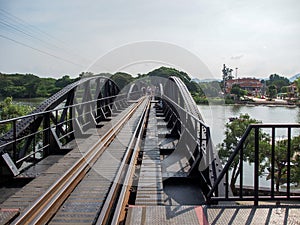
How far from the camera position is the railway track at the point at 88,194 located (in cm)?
329

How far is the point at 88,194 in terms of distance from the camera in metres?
4.15

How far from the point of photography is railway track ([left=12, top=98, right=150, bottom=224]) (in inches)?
130

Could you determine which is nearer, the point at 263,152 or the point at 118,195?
the point at 118,195

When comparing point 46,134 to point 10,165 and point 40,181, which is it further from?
point 40,181

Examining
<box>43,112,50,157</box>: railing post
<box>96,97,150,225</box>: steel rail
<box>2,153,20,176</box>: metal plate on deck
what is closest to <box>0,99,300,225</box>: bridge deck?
<box>96,97,150,225</box>: steel rail

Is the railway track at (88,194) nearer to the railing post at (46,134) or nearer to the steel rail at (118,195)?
the steel rail at (118,195)

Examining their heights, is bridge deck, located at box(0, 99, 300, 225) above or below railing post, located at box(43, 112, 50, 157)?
below

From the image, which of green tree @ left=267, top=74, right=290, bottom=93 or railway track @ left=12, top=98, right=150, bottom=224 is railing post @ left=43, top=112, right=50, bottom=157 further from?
green tree @ left=267, top=74, right=290, bottom=93

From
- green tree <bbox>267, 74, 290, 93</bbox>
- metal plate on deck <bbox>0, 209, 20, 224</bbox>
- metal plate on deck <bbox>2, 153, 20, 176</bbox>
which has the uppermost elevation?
green tree <bbox>267, 74, 290, 93</bbox>

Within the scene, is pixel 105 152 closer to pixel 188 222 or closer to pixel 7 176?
pixel 7 176

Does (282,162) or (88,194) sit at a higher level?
(88,194)

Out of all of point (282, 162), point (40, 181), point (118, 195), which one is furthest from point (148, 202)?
point (282, 162)

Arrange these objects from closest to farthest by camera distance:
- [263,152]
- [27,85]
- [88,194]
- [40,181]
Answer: [88,194] → [40,181] → [263,152] → [27,85]

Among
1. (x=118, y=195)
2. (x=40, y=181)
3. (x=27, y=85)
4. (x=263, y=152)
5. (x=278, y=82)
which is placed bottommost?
(x=263, y=152)
